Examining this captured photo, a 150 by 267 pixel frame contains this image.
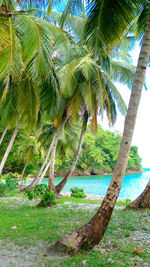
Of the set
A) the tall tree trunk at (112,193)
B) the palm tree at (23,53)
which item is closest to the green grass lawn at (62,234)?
the tall tree trunk at (112,193)

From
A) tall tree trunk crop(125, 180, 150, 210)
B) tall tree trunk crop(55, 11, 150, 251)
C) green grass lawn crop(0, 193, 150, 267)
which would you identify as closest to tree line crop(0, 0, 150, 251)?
tall tree trunk crop(55, 11, 150, 251)

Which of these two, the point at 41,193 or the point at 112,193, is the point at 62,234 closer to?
the point at 112,193

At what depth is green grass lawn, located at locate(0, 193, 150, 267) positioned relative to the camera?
357 cm

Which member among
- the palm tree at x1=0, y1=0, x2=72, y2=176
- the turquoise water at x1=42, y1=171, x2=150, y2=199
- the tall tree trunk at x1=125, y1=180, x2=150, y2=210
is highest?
the palm tree at x1=0, y1=0, x2=72, y2=176

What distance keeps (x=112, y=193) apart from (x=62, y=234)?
1744 millimetres

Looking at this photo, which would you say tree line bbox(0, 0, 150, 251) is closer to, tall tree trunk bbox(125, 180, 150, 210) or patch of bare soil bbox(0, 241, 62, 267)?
patch of bare soil bbox(0, 241, 62, 267)

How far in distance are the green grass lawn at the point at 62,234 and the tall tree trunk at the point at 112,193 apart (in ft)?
0.58

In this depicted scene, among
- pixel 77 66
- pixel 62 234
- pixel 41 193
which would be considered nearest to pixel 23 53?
pixel 77 66

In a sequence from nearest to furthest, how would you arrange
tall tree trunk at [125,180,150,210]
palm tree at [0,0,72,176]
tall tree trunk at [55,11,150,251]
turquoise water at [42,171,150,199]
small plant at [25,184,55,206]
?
tall tree trunk at [55,11,150,251]
palm tree at [0,0,72,176]
tall tree trunk at [125,180,150,210]
small plant at [25,184,55,206]
turquoise water at [42,171,150,199]

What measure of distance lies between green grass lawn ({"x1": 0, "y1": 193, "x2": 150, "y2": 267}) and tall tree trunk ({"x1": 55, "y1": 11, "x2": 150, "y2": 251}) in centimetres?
18

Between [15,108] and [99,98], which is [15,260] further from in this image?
[99,98]

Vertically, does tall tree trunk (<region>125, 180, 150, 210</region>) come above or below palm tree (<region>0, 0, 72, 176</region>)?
below

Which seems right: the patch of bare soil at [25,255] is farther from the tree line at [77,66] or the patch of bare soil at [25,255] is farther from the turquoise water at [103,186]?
the turquoise water at [103,186]

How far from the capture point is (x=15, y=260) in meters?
3.79
